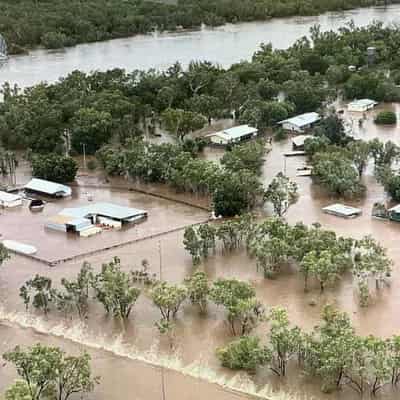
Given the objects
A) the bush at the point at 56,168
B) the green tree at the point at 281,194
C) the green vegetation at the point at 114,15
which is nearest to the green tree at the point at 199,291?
the green tree at the point at 281,194

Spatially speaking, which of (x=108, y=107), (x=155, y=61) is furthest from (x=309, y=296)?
(x=155, y=61)

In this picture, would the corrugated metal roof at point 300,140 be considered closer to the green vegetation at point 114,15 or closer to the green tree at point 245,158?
the green tree at point 245,158

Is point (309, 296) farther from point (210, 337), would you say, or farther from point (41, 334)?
point (41, 334)

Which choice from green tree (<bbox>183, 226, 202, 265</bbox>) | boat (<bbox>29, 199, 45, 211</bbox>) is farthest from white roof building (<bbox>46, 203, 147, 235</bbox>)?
green tree (<bbox>183, 226, 202, 265</bbox>)

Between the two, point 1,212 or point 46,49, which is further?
point 46,49

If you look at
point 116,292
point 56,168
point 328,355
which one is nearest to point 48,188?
point 56,168

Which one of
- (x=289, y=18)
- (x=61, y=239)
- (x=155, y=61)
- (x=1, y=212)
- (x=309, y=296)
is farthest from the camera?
(x=289, y=18)
